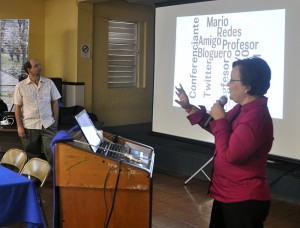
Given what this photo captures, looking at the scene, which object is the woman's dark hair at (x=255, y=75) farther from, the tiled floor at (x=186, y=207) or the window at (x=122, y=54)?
the window at (x=122, y=54)

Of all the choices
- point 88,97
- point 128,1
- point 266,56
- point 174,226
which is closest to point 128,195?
point 174,226

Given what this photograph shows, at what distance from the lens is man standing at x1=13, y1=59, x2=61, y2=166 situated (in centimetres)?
454

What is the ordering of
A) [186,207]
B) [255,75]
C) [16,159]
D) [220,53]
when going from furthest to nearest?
[220,53] → [186,207] → [16,159] → [255,75]

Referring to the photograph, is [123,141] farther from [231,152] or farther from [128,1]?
[128,1]

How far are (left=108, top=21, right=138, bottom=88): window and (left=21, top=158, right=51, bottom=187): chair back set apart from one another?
4.41m

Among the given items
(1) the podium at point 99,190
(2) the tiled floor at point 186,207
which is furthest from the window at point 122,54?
(1) the podium at point 99,190

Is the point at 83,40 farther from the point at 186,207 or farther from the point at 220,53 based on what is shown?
the point at 186,207

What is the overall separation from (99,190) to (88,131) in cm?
43

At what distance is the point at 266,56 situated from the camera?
4.09 metres

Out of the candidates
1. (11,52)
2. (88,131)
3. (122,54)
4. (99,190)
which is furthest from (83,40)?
(99,190)

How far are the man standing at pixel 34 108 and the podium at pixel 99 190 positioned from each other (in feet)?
7.75

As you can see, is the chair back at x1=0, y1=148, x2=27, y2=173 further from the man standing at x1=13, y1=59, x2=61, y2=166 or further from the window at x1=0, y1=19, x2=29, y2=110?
the window at x1=0, y1=19, x2=29, y2=110

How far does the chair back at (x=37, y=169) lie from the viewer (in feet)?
10.6

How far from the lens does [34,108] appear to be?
4570 mm
